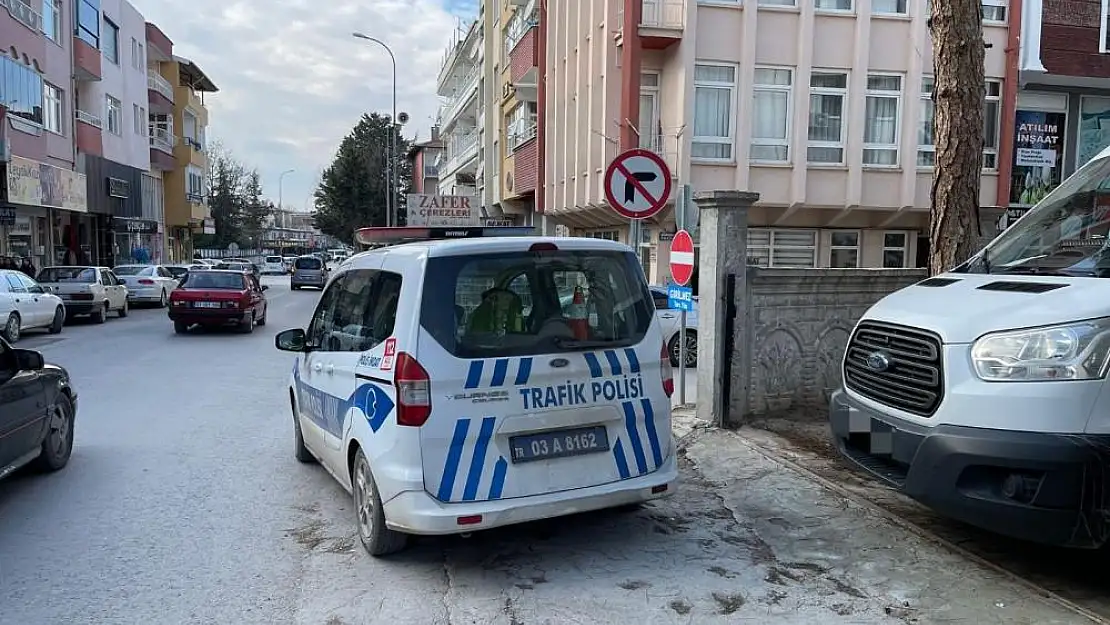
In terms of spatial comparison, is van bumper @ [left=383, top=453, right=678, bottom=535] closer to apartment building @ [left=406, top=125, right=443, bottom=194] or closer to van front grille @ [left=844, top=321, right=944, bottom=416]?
van front grille @ [left=844, top=321, right=944, bottom=416]

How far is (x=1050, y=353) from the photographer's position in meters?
3.91

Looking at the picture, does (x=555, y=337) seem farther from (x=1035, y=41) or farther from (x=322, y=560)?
(x=1035, y=41)

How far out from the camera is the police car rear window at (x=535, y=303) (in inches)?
181

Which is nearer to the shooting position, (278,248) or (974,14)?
(974,14)

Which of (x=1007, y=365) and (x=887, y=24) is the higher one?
(x=887, y=24)

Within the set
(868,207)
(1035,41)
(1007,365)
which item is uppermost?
(1035,41)

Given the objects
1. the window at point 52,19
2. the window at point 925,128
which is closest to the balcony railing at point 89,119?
the window at point 52,19

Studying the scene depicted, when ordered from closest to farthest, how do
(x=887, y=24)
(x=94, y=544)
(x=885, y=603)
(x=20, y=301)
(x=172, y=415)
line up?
1. (x=885, y=603)
2. (x=94, y=544)
3. (x=172, y=415)
4. (x=20, y=301)
5. (x=887, y=24)

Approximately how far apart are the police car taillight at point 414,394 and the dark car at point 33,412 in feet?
10.2

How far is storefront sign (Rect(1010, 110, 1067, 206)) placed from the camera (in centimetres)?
2164

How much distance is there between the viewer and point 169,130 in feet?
150

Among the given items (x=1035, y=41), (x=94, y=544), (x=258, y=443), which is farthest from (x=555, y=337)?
(x=1035, y=41)

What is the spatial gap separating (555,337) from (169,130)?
154 feet

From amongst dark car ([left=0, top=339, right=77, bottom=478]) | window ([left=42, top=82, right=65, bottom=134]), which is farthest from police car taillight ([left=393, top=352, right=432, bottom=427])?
window ([left=42, top=82, right=65, bottom=134])
